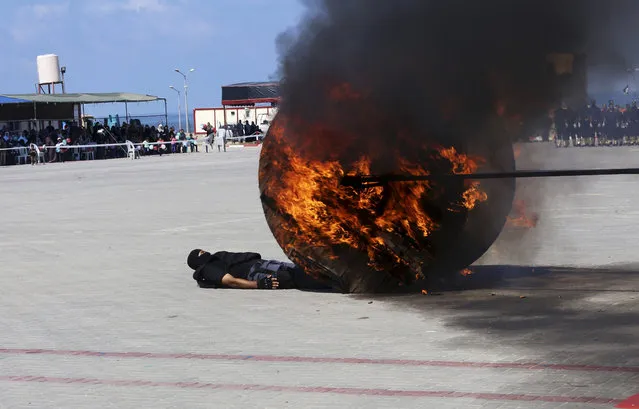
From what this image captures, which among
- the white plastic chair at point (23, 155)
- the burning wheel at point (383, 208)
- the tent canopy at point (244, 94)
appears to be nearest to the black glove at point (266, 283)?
the burning wheel at point (383, 208)

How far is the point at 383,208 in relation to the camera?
10.4 metres

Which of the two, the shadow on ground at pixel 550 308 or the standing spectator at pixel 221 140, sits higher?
the shadow on ground at pixel 550 308

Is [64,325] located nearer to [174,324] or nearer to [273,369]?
[174,324]

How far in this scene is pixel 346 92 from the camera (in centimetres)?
1045

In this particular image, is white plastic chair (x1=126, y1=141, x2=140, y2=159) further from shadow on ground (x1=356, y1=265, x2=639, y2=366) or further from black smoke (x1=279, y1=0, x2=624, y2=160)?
black smoke (x1=279, y1=0, x2=624, y2=160)

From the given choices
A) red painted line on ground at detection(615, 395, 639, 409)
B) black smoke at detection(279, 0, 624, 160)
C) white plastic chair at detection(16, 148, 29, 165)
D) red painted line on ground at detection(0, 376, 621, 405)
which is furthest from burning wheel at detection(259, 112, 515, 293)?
white plastic chair at detection(16, 148, 29, 165)

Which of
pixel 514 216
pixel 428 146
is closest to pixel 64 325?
pixel 428 146

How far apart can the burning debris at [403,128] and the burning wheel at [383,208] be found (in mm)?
12

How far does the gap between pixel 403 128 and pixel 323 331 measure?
2.23 metres

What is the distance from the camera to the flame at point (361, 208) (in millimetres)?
10328

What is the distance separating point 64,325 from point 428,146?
11.7ft

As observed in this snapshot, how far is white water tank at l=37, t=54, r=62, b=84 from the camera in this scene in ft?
246

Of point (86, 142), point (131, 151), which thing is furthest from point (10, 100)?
A: point (131, 151)

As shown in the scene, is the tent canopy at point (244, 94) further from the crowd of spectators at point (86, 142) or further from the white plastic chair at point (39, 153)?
the white plastic chair at point (39, 153)
